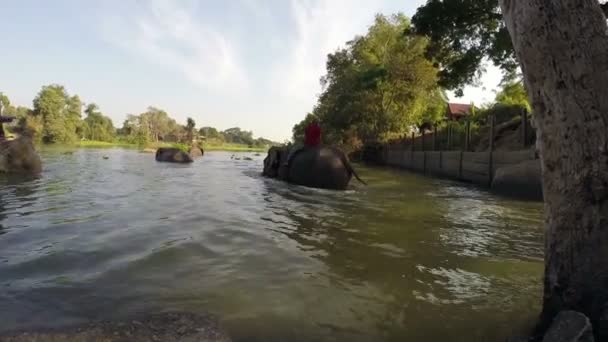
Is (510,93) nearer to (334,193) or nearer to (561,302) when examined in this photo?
(334,193)

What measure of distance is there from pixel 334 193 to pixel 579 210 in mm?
8510

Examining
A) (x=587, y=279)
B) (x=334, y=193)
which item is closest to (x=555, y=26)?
(x=587, y=279)

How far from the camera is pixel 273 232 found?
6062 mm

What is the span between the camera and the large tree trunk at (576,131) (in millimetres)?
2486

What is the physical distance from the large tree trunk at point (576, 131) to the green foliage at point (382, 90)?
3078 cm

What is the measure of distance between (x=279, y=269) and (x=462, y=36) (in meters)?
18.5

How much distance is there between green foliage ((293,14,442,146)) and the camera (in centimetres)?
3288

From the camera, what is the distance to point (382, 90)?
34188 millimetres

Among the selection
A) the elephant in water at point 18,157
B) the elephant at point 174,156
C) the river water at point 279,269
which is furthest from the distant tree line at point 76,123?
the river water at point 279,269

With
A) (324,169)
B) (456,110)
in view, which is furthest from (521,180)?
(456,110)

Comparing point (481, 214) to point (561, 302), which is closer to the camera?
point (561, 302)

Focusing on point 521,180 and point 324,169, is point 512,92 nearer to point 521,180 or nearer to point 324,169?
point 521,180

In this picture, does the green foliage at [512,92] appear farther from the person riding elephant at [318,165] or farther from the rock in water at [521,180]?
the person riding elephant at [318,165]

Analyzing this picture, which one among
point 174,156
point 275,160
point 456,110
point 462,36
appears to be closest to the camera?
point 275,160
